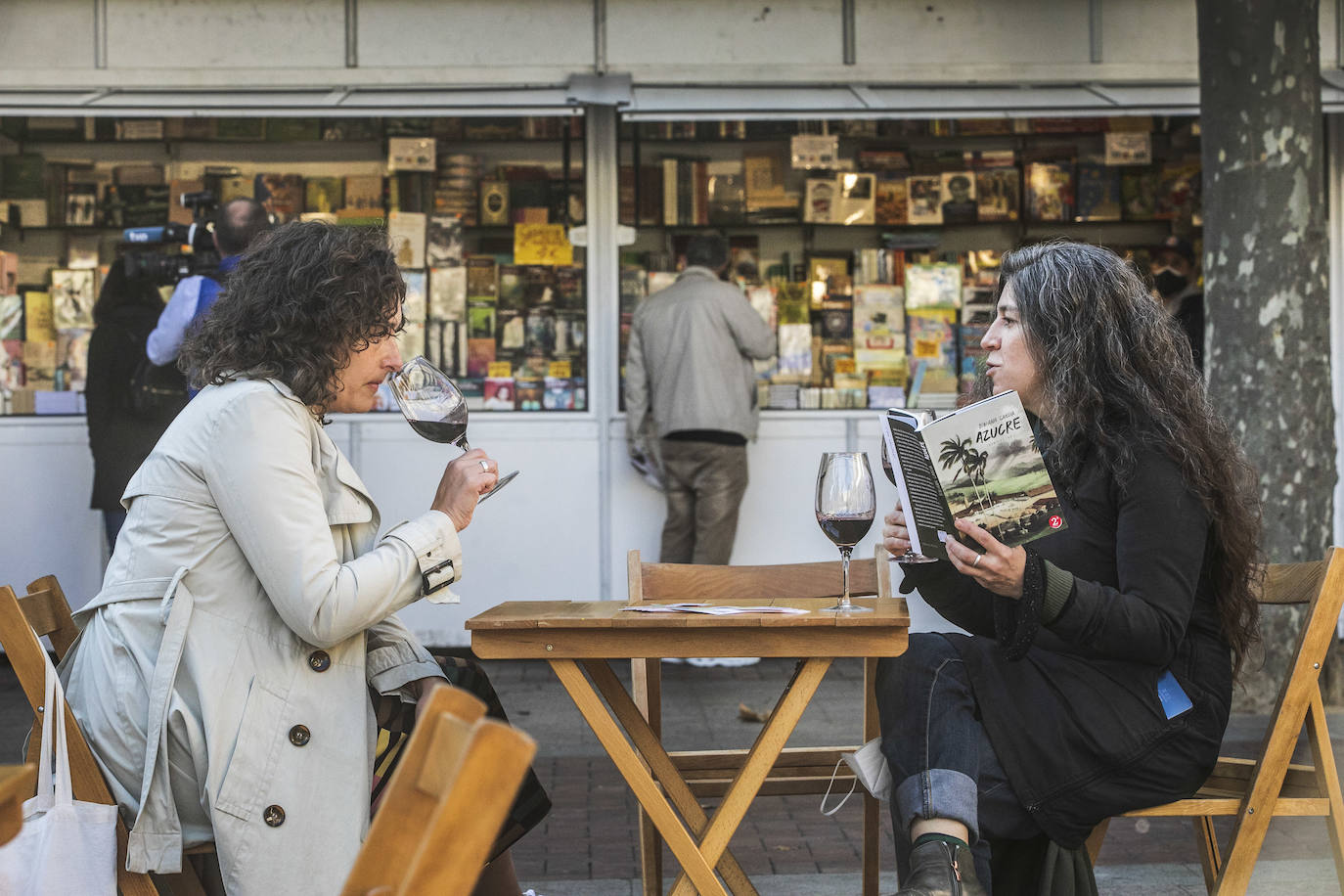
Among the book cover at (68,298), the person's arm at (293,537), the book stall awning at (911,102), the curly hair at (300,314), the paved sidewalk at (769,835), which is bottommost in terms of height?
the paved sidewalk at (769,835)

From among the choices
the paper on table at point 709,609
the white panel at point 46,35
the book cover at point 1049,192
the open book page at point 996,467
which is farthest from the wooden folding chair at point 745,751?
the white panel at point 46,35

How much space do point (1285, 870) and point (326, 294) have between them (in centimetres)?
297

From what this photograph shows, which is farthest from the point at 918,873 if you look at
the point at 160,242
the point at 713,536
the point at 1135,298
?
the point at 160,242

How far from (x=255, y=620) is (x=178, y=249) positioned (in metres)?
4.71

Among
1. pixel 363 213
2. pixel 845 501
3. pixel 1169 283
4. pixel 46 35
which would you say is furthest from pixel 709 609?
pixel 46 35

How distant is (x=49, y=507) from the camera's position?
262 inches

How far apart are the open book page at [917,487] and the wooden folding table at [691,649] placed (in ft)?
0.50

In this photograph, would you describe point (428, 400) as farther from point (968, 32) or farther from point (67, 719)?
point (968, 32)

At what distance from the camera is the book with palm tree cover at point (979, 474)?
228cm

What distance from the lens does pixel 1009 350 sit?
2.83 metres

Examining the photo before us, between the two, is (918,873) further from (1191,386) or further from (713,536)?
(713,536)

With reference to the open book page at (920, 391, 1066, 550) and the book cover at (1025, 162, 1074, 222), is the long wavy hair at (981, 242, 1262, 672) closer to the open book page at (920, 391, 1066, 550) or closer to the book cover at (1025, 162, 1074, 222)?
the open book page at (920, 391, 1066, 550)

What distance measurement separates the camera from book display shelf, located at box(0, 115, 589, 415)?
685 cm

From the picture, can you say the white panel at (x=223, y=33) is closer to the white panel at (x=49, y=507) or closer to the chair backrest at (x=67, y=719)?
the white panel at (x=49, y=507)
